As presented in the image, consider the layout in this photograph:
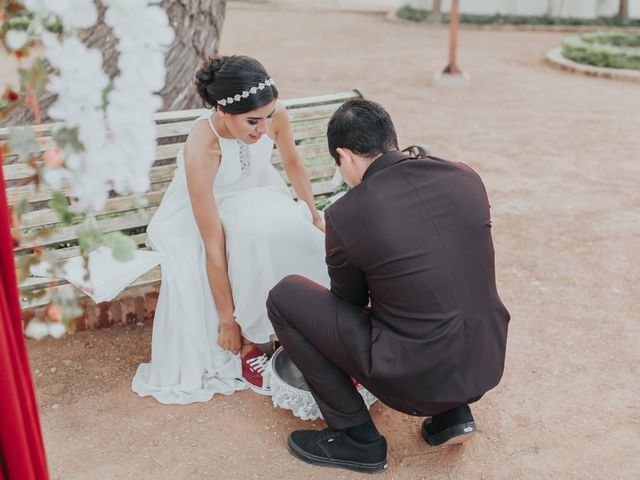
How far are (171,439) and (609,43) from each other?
12104mm

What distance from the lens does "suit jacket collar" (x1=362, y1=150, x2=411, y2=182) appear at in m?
2.50

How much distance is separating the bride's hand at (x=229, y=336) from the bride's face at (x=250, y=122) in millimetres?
822

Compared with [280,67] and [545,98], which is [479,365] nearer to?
[545,98]

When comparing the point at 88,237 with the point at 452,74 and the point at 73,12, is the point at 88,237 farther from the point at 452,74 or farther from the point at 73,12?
the point at 452,74

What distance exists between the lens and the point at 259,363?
3297mm

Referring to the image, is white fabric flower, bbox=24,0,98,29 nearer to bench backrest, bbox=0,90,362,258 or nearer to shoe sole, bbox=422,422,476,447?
bench backrest, bbox=0,90,362,258

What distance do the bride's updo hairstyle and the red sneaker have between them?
1.10m

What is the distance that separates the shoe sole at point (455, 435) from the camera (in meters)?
2.77

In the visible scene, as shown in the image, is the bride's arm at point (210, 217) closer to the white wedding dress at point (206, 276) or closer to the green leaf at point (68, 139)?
the white wedding dress at point (206, 276)

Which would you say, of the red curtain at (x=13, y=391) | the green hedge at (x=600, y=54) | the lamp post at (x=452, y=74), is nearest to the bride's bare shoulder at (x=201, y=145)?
the red curtain at (x=13, y=391)

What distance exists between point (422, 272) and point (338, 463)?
35.1 inches

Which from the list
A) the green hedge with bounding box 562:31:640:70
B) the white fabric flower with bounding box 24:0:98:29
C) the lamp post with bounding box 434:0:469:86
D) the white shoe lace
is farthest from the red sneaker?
the green hedge with bounding box 562:31:640:70

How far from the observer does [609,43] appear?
1278cm

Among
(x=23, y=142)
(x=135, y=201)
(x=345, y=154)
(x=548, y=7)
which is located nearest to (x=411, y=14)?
(x=548, y=7)
